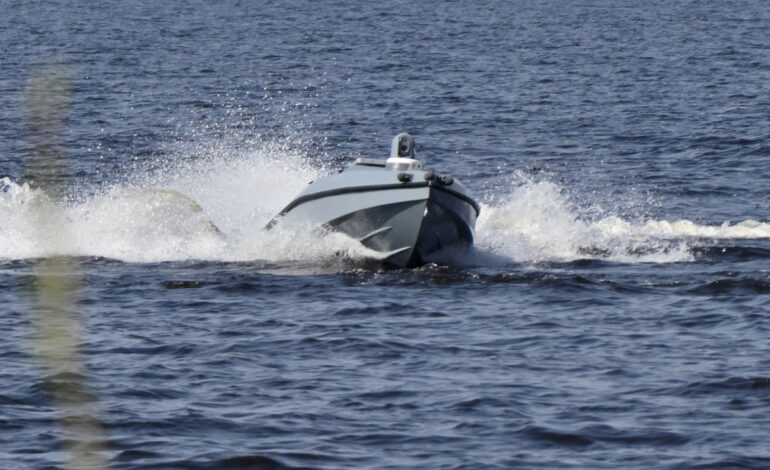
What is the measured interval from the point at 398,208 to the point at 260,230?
8.86ft

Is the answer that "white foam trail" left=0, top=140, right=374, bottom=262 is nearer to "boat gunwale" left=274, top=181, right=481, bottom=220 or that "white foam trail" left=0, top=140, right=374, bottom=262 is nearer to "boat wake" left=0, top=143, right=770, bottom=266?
"boat wake" left=0, top=143, right=770, bottom=266

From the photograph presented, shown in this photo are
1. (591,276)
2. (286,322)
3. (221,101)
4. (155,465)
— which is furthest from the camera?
(221,101)

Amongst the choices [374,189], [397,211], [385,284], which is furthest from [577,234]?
[385,284]

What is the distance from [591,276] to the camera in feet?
57.1

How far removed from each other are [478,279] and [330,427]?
700cm

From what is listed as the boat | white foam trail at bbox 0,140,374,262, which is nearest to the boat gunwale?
the boat

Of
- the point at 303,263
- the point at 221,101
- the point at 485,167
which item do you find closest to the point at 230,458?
the point at 303,263

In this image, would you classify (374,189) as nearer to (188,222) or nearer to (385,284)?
(385,284)

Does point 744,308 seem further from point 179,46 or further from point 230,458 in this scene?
point 179,46

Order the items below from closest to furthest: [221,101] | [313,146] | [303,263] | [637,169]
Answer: [303,263], [637,169], [313,146], [221,101]

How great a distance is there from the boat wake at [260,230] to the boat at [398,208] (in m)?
0.29

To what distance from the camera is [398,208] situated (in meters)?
18.1

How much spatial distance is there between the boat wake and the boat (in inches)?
11.2

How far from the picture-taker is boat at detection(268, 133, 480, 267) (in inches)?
710
